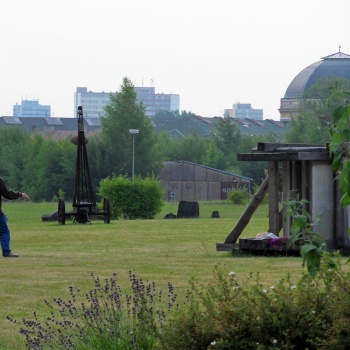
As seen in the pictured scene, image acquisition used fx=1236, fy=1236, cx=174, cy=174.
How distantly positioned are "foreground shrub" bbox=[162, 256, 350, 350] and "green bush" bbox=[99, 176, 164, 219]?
40735 millimetres

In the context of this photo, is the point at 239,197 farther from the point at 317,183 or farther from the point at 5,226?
the point at 317,183

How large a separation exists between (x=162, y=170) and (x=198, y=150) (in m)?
20.0

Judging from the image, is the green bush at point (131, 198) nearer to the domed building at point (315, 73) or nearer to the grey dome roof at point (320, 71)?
the domed building at point (315, 73)

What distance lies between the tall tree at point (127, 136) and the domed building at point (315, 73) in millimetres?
59967

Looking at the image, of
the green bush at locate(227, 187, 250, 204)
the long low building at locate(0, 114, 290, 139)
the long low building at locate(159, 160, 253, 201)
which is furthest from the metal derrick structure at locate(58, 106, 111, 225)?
the long low building at locate(0, 114, 290, 139)

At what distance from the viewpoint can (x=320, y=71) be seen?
537 ft

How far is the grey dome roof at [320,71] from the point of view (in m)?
161

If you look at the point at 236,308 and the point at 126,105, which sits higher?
the point at 126,105

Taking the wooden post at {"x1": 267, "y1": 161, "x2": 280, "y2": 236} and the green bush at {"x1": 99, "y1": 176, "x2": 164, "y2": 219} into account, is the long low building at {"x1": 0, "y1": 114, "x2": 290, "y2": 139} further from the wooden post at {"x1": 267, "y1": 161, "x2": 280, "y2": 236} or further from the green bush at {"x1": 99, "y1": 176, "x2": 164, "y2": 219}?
the wooden post at {"x1": 267, "y1": 161, "x2": 280, "y2": 236}

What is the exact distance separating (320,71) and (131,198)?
118m

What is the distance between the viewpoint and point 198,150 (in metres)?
126

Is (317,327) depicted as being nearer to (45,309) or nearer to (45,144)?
(45,309)

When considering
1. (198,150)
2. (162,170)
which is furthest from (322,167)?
(198,150)

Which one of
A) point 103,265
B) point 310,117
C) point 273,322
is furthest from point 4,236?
point 310,117
